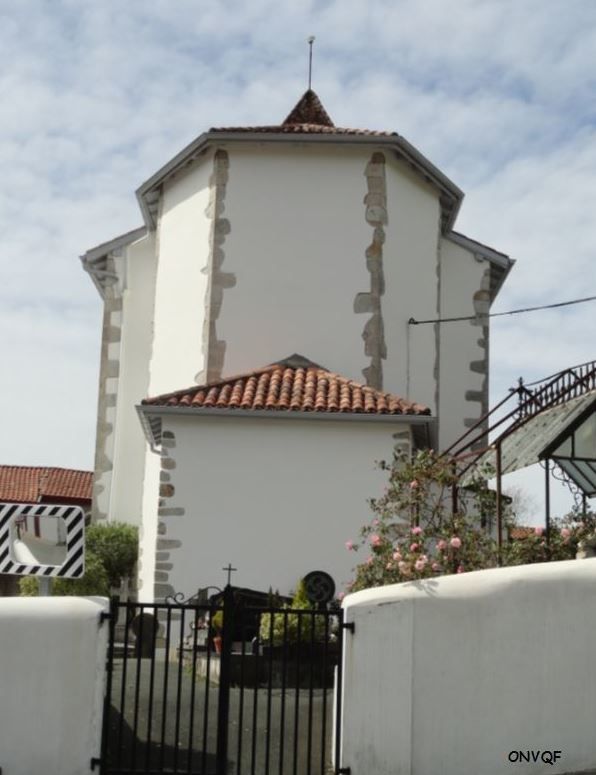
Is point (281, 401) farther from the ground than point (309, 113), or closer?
closer

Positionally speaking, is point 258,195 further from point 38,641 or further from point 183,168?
point 38,641

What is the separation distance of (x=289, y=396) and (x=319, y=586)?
9.05 ft

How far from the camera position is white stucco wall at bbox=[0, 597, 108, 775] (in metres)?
7.99

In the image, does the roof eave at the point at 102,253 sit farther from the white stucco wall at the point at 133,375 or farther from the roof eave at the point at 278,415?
the roof eave at the point at 278,415

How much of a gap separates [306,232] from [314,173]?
3.39 feet

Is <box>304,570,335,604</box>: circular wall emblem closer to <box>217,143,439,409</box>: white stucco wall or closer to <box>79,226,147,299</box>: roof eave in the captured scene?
<box>217,143,439,409</box>: white stucco wall

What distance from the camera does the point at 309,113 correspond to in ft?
76.2

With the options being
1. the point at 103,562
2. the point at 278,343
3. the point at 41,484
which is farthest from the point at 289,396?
the point at 41,484

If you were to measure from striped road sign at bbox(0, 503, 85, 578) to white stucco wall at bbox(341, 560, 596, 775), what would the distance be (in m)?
2.01

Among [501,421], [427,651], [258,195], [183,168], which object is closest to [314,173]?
[258,195]

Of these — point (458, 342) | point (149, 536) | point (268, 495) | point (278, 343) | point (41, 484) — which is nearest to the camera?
point (268, 495)

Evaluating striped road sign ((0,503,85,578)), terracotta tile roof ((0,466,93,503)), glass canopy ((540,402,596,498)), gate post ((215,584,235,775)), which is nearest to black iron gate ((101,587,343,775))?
gate post ((215,584,235,775))

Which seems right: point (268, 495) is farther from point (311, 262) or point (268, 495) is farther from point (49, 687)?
point (49, 687)

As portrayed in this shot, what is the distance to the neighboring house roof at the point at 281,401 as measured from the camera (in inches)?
610
